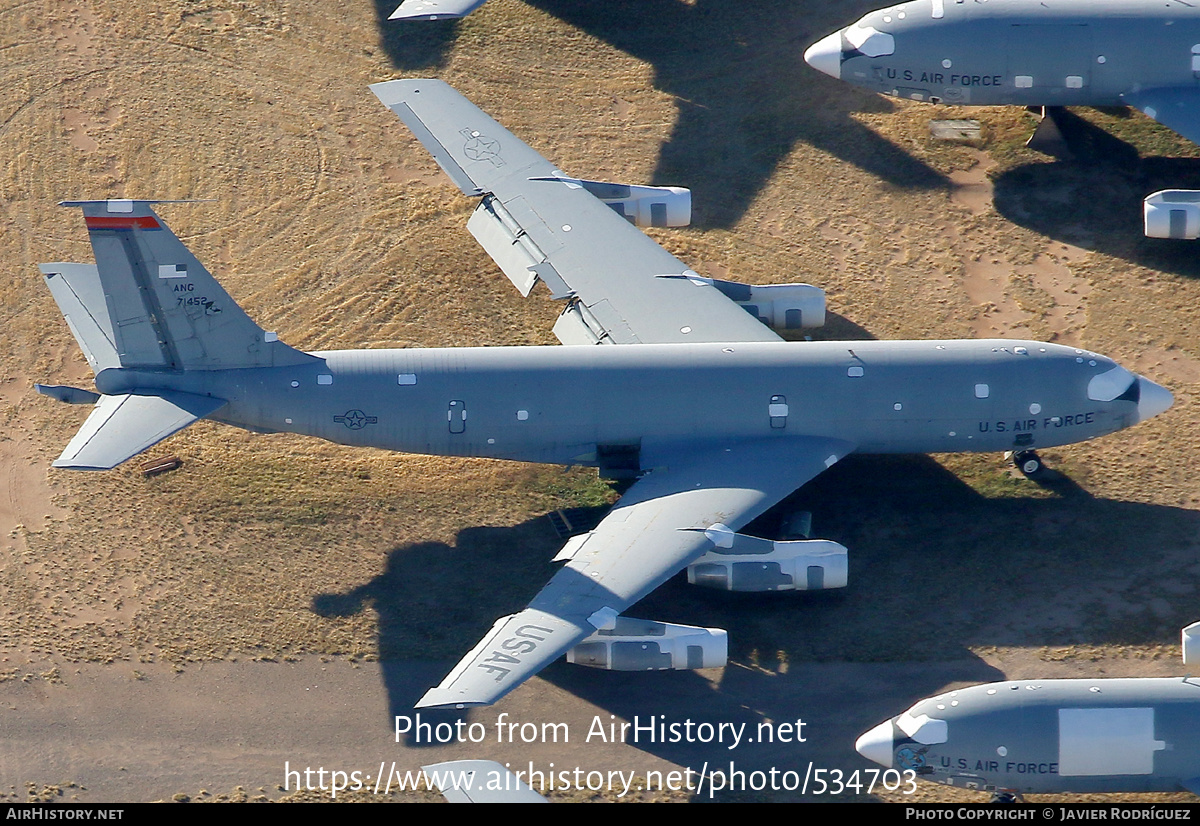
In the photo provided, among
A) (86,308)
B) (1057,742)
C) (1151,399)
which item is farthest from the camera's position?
(1151,399)

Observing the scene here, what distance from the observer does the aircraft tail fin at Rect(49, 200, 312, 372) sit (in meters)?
37.4

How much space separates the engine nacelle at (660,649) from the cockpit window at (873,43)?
26.9 meters

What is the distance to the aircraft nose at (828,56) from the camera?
54.3 meters

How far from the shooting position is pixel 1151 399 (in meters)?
41.0

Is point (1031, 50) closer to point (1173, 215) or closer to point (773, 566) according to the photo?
point (1173, 215)

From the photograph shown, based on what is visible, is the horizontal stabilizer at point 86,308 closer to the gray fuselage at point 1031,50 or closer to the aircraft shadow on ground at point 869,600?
the aircraft shadow on ground at point 869,600

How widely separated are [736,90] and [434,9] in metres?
12.5

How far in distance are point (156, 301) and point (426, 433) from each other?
7961mm

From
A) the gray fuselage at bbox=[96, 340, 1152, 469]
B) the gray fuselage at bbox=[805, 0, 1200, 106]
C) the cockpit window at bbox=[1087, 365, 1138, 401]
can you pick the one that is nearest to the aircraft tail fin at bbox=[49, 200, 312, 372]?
the gray fuselage at bbox=[96, 340, 1152, 469]

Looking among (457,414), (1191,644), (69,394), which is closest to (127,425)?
(69,394)

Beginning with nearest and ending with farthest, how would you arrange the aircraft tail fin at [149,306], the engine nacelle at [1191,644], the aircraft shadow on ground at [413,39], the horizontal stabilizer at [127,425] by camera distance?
the engine nacelle at [1191,644] → the horizontal stabilizer at [127,425] → the aircraft tail fin at [149,306] → the aircraft shadow on ground at [413,39]

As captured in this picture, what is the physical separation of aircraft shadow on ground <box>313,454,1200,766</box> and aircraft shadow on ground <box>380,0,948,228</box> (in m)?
16.2

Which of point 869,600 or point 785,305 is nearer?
point 869,600

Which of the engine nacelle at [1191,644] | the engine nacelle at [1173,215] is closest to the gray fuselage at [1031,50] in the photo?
the engine nacelle at [1173,215]
